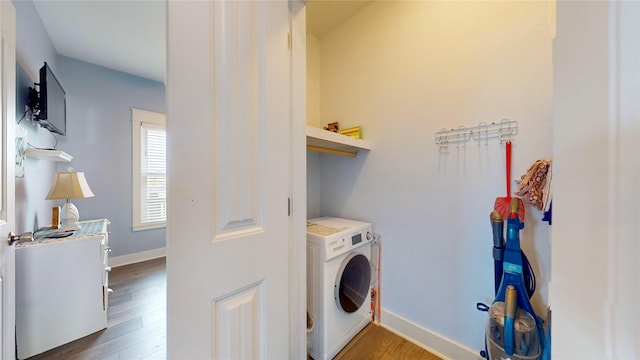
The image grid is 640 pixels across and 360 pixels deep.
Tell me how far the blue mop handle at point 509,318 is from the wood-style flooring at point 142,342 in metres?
0.61

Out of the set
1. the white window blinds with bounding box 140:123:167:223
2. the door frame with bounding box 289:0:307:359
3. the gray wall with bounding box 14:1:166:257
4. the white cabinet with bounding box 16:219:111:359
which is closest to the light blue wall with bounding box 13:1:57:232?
the gray wall with bounding box 14:1:166:257

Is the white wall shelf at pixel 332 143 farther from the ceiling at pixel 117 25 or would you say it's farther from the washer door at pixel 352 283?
the ceiling at pixel 117 25

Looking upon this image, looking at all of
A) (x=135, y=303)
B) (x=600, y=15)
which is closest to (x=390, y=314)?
(x=600, y=15)

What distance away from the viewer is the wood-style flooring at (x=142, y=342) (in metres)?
1.50

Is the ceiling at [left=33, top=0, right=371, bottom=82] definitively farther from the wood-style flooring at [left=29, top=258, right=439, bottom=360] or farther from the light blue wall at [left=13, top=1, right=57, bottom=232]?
the wood-style flooring at [left=29, top=258, right=439, bottom=360]

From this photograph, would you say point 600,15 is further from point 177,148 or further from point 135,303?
point 135,303

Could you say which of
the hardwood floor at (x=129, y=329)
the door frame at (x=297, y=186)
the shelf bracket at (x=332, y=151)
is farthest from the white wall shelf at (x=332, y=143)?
the hardwood floor at (x=129, y=329)

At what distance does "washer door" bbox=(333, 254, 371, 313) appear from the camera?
146 centimetres

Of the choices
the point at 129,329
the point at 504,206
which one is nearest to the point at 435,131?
the point at 504,206

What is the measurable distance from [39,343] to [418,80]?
10.8 feet

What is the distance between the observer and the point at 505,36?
122 cm

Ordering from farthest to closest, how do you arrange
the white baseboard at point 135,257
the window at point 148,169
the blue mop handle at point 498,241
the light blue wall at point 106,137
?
the window at point 148,169 < the white baseboard at point 135,257 < the light blue wall at point 106,137 < the blue mop handle at point 498,241

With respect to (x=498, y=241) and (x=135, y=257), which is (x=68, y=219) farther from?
(x=498, y=241)

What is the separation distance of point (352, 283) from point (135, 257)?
340cm
